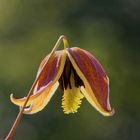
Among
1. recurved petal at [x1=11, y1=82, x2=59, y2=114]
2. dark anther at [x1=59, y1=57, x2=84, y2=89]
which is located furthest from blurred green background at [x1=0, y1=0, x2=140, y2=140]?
recurved petal at [x1=11, y1=82, x2=59, y2=114]

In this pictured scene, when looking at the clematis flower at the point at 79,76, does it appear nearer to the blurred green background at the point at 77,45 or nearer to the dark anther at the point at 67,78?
the dark anther at the point at 67,78

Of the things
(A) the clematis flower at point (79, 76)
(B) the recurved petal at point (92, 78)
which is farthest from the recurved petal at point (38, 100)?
(B) the recurved petal at point (92, 78)

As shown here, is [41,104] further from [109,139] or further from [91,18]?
[91,18]

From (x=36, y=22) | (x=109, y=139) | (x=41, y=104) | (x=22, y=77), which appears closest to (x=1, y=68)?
(x=22, y=77)

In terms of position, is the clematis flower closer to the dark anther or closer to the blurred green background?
the dark anther

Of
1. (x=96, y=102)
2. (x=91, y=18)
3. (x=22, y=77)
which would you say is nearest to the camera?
(x=96, y=102)

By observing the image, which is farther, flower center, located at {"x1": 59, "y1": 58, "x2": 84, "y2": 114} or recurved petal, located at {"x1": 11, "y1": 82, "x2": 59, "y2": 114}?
flower center, located at {"x1": 59, "y1": 58, "x2": 84, "y2": 114}
